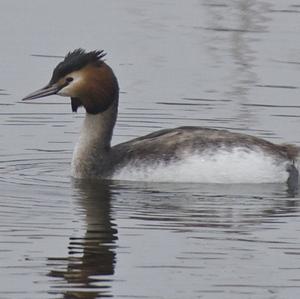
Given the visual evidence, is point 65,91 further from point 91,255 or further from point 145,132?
point 91,255

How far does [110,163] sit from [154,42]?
4788 millimetres

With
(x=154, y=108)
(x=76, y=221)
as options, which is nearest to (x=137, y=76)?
(x=154, y=108)

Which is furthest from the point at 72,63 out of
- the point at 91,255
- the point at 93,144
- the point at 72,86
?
the point at 91,255

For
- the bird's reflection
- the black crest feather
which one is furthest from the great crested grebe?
the bird's reflection

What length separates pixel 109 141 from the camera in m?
14.0

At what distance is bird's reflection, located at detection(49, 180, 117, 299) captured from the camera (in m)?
10.2

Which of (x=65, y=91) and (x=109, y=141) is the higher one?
(x=65, y=91)

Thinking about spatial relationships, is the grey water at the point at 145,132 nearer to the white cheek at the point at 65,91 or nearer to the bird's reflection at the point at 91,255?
the bird's reflection at the point at 91,255

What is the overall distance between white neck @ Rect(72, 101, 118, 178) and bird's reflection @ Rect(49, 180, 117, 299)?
68cm

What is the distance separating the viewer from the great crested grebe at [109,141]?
13492mm

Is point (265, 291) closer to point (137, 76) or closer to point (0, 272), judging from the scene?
point (0, 272)

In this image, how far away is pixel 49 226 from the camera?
38.4ft

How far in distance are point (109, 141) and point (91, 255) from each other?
3.13m

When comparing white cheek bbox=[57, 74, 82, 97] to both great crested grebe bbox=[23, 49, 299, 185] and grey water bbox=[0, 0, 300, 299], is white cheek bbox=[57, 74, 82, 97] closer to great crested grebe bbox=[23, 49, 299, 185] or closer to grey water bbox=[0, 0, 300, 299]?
great crested grebe bbox=[23, 49, 299, 185]
